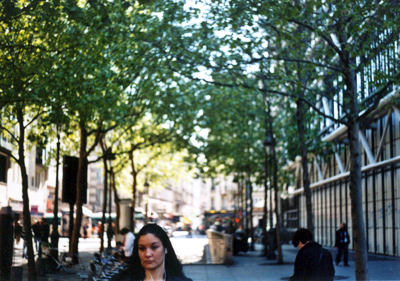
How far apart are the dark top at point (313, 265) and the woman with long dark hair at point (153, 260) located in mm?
3765

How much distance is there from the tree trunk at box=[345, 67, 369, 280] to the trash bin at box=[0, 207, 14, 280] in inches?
287

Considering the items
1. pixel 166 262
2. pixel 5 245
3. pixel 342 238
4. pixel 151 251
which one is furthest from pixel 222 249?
pixel 151 251

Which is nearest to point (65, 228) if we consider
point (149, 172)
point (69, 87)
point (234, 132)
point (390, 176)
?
point (149, 172)

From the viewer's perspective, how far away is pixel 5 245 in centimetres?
1493

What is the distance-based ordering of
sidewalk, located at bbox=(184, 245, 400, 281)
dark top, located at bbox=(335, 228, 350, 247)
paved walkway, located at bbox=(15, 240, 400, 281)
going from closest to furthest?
paved walkway, located at bbox=(15, 240, 400, 281)
sidewalk, located at bbox=(184, 245, 400, 281)
dark top, located at bbox=(335, 228, 350, 247)

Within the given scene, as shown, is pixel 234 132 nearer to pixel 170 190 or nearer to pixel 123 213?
pixel 123 213

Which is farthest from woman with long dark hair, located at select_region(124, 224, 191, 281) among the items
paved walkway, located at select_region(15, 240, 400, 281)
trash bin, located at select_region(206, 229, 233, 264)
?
trash bin, located at select_region(206, 229, 233, 264)

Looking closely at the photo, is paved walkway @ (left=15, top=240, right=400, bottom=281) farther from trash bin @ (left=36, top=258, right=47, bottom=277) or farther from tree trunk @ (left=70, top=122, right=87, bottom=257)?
tree trunk @ (left=70, top=122, right=87, bottom=257)

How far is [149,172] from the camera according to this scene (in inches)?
2218

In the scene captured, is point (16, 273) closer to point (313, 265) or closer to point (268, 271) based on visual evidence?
point (313, 265)

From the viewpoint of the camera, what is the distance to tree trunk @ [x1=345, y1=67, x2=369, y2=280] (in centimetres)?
1504

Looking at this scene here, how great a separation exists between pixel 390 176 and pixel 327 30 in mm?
16305

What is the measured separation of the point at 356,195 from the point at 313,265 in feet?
26.3

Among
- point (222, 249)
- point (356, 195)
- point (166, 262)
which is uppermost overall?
point (356, 195)
